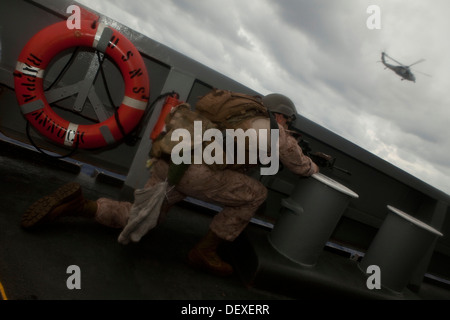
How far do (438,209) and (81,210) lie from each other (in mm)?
3406

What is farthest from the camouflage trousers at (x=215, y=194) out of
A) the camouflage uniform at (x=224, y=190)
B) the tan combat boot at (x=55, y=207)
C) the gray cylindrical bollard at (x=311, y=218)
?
the gray cylindrical bollard at (x=311, y=218)

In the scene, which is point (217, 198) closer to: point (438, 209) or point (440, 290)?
point (438, 209)

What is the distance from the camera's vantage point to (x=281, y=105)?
1896 mm

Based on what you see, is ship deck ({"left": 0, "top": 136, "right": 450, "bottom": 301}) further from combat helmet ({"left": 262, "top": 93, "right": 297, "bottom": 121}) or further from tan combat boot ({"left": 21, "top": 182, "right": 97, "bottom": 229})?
combat helmet ({"left": 262, "top": 93, "right": 297, "bottom": 121})

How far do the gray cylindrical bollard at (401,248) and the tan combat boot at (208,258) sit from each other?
47.8 inches

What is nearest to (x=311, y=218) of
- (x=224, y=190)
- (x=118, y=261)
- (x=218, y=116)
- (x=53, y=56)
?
(x=224, y=190)

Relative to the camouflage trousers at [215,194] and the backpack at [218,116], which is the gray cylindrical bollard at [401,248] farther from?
the backpack at [218,116]

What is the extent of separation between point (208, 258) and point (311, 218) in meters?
0.71

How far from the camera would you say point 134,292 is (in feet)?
4.25

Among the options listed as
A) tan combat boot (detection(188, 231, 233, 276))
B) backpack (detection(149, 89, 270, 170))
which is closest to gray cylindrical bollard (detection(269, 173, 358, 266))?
tan combat boot (detection(188, 231, 233, 276))

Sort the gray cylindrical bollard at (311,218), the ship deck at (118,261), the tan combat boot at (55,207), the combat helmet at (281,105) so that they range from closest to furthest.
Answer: the ship deck at (118,261) → the tan combat boot at (55,207) → the gray cylindrical bollard at (311,218) → the combat helmet at (281,105)

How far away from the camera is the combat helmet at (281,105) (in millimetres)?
1877

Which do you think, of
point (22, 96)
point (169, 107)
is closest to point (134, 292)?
point (169, 107)
